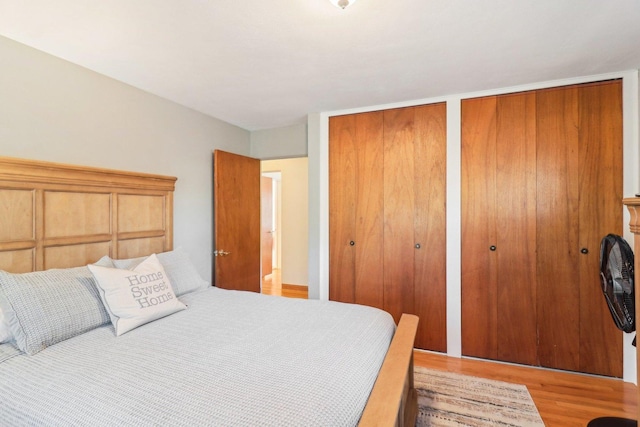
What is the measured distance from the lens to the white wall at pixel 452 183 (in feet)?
7.64

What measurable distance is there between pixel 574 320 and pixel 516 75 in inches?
80.1

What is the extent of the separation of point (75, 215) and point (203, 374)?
65.6 inches

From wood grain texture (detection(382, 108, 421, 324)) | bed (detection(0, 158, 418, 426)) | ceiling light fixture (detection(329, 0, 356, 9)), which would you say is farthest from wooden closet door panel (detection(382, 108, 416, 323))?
ceiling light fixture (detection(329, 0, 356, 9))

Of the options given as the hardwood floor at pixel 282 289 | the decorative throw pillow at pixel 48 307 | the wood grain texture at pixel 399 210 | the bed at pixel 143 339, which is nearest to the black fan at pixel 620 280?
the bed at pixel 143 339

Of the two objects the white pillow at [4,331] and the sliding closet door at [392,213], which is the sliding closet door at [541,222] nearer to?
the sliding closet door at [392,213]

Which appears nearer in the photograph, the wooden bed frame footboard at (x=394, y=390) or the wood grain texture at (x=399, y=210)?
the wooden bed frame footboard at (x=394, y=390)

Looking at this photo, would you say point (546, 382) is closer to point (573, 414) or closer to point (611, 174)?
point (573, 414)

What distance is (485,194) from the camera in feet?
8.94

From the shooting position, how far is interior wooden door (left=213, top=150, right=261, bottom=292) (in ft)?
10.9

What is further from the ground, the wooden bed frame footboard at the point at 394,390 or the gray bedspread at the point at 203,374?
the gray bedspread at the point at 203,374

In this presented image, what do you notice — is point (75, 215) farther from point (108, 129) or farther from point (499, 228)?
point (499, 228)

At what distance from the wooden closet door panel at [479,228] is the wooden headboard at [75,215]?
2755 mm

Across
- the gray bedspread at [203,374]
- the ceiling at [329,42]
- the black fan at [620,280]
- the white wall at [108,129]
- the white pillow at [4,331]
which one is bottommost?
the gray bedspread at [203,374]

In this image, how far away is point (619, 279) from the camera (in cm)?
153
